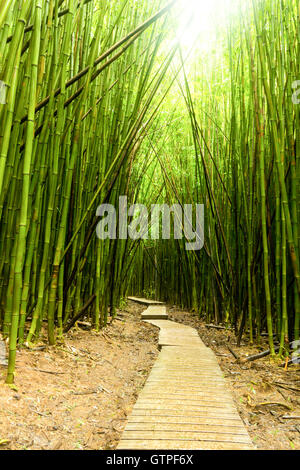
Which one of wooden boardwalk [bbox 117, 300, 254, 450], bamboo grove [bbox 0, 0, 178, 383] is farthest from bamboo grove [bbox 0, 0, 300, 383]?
wooden boardwalk [bbox 117, 300, 254, 450]

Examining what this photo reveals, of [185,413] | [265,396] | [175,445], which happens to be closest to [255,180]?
[265,396]

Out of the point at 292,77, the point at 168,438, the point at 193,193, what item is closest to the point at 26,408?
the point at 168,438

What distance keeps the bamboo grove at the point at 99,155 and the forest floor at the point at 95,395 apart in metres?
0.09

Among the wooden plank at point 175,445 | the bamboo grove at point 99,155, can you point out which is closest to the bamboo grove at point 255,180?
the bamboo grove at point 99,155

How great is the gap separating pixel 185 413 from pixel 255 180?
3.88ft

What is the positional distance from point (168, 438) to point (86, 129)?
129cm

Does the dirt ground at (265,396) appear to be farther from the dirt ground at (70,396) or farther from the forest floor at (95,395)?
the dirt ground at (70,396)

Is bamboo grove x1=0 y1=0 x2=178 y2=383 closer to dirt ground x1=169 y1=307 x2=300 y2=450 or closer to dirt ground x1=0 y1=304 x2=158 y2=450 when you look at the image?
dirt ground x1=0 y1=304 x2=158 y2=450

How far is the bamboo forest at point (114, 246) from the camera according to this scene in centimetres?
91

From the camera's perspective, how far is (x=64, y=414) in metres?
0.94

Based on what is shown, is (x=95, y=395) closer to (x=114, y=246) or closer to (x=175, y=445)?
(x=175, y=445)
